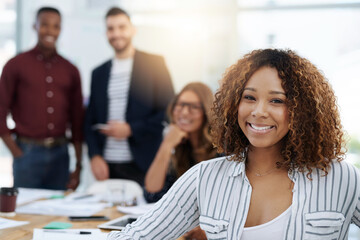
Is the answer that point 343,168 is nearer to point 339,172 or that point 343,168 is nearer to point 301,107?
point 339,172

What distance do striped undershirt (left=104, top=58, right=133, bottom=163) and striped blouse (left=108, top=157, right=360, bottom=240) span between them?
183 centimetres

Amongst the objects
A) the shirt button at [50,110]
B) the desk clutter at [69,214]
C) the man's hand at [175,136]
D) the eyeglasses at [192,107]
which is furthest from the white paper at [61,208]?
the shirt button at [50,110]

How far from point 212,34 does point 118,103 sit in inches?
56.9

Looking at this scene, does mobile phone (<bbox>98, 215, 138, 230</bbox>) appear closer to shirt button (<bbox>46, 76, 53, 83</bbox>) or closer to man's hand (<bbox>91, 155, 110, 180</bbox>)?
man's hand (<bbox>91, 155, 110, 180</bbox>)

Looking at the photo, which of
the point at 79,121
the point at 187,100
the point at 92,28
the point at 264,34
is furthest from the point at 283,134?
the point at 92,28

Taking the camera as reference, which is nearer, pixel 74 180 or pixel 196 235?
pixel 196 235

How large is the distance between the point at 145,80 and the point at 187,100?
0.89 m

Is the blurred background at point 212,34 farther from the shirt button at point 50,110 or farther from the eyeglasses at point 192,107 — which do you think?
the eyeglasses at point 192,107

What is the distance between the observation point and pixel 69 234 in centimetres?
160

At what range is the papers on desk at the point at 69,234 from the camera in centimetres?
155

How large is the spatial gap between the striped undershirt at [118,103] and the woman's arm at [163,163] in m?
0.67

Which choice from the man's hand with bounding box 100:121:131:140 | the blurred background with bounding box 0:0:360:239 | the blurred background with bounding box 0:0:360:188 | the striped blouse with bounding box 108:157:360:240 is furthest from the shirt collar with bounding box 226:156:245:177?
the blurred background with bounding box 0:0:360:239

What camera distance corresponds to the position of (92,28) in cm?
462

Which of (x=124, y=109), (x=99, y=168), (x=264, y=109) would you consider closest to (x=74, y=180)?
(x=99, y=168)
